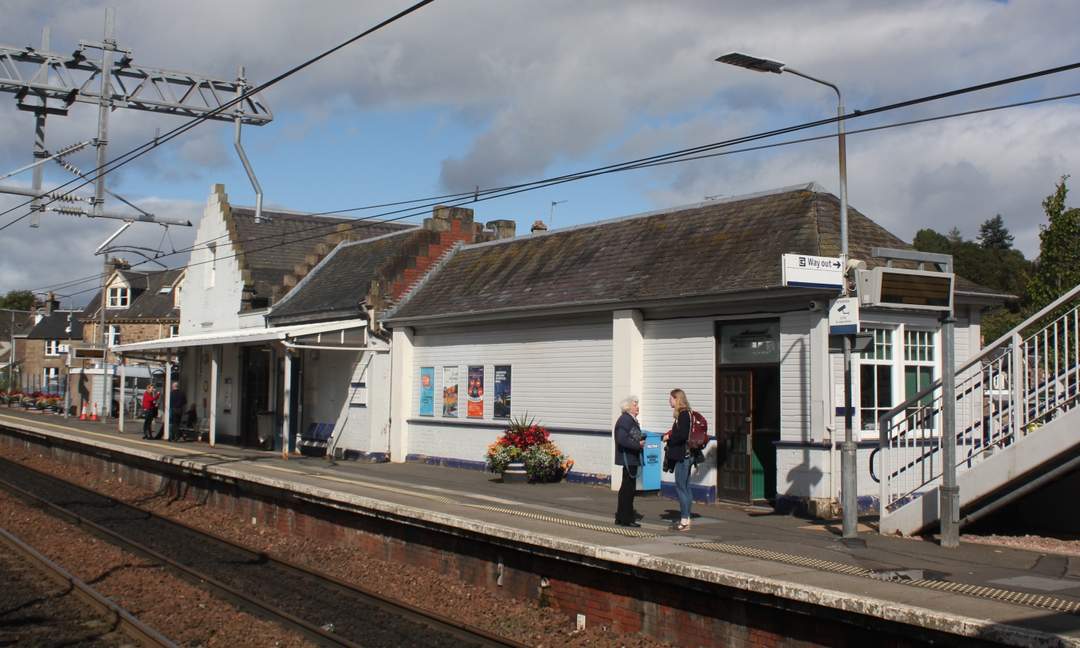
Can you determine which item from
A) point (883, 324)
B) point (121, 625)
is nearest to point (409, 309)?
point (883, 324)

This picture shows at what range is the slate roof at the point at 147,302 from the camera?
64.2 m

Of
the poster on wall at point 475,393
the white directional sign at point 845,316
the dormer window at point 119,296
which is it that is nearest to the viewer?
the white directional sign at point 845,316

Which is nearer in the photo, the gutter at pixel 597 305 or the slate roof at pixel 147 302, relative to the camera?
the gutter at pixel 597 305

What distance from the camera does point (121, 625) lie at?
1074 centimetres

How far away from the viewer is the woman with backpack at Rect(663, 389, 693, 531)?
12.8 meters

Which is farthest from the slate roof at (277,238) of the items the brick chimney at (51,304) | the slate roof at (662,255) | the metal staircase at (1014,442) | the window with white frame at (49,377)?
the brick chimney at (51,304)

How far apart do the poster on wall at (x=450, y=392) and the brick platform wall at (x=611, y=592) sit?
6.05 meters

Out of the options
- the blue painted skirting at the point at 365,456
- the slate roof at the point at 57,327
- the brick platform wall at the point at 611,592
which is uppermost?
the slate roof at the point at 57,327

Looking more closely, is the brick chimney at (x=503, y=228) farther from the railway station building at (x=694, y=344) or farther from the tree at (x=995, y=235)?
the tree at (x=995, y=235)

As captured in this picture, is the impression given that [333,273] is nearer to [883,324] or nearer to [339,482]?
[339,482]

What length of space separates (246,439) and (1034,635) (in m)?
26.7

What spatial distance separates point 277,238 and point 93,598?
23.7 m

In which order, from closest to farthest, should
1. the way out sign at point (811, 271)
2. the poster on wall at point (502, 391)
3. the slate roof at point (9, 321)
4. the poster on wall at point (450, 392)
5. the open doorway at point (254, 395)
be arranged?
the way out sign at point (811, 271), the poster on wall at point (502, 391), the poster on wall at point (450, 392), the open doorway at point (254, 395), the slate roof at point (9, 321)

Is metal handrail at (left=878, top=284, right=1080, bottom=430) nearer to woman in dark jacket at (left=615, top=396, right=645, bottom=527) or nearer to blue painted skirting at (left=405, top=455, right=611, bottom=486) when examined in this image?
woman in dark jacket at (left=615, top=396, right=645, bottom=527)
